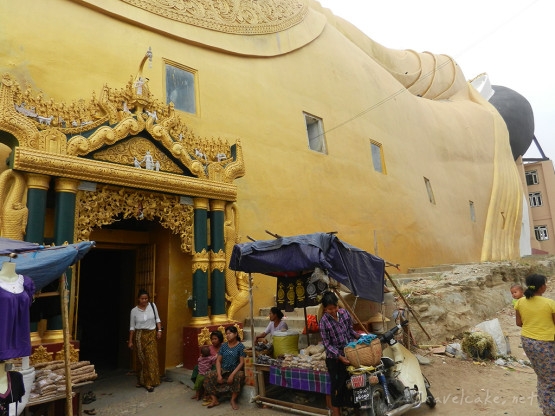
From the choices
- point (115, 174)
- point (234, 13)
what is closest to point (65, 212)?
point (115, 174)

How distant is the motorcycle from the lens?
390 centimetres

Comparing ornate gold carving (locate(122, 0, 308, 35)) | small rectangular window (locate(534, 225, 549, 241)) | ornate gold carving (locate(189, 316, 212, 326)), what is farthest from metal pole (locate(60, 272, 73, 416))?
small rectangular window (locate(534, 225, 549, 241))

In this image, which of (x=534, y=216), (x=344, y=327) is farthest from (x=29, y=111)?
(x=534, y=216)

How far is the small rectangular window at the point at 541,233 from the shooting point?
28094 millimetres

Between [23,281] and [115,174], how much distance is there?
2264 mm

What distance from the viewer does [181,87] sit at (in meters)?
7.65

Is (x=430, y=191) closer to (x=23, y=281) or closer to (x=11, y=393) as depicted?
(x=23, y=281)

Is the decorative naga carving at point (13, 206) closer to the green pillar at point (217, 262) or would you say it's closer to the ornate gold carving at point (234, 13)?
the green pillar at point (217, 262)

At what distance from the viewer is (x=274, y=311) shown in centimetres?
550

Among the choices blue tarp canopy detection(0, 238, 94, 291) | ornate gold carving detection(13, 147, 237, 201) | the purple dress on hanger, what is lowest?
the purple dress on hanger

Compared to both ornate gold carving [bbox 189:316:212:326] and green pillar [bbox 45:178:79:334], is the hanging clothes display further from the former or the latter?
ornate gold carving [bbox 189:316:212:326]

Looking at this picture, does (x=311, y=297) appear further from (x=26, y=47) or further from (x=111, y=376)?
(x=26, y=47)

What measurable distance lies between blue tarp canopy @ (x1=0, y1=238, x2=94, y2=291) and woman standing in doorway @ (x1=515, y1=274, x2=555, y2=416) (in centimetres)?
435

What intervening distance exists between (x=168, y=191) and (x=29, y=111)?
6.40ft
